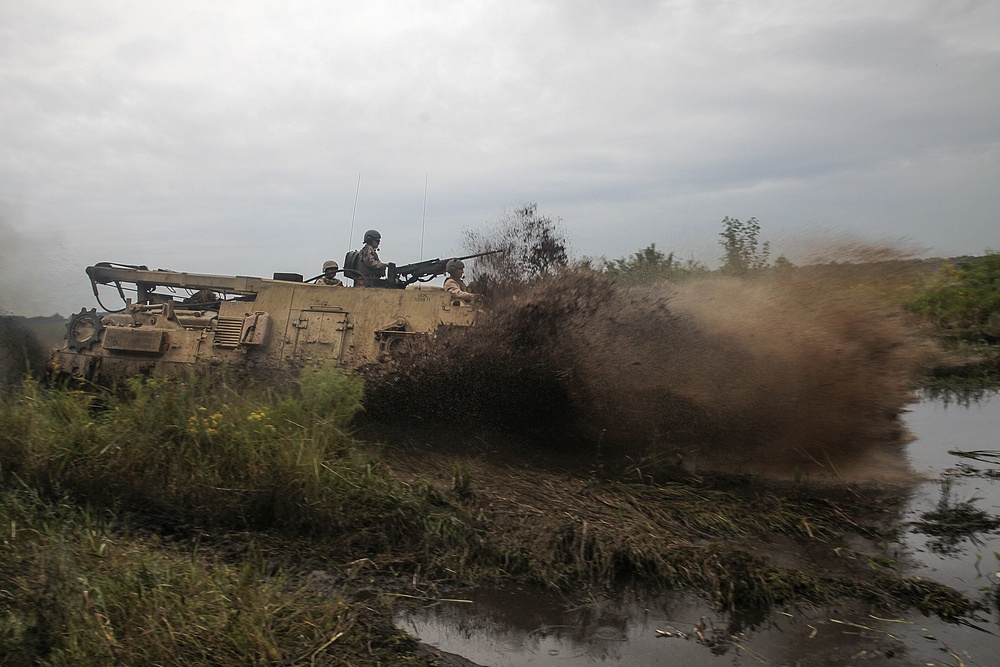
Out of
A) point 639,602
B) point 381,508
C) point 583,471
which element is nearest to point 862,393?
point 583,471

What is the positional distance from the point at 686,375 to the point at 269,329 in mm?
5422

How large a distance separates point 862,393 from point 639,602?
13.2ft

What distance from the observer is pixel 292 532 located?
6.01 metres

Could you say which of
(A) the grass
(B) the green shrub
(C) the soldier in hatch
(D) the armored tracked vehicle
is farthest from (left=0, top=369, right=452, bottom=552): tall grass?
(B) the green shrub

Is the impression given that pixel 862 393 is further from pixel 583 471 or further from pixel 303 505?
pixel 303 505

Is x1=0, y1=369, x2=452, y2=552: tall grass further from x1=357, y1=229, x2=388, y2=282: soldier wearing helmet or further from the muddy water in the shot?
x1=357, y1=229, x2=388, y2=282: soldier wearing helmet

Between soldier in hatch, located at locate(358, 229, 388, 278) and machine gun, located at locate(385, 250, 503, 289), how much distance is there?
0.16m

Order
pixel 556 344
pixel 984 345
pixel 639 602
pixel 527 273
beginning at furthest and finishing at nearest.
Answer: pixel 984 345
pixel 527 273
pixel 556 344
pixel 639 602

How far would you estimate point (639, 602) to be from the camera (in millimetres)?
5125

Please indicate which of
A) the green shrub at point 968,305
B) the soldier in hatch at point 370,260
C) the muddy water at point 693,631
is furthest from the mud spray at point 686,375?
the green shrub at point 968,305

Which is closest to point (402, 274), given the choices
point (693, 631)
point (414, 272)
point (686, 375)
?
point (414, 272)

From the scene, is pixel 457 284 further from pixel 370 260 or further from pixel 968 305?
pixel 968 305

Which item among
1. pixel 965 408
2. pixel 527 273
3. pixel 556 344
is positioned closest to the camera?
pixel 556 344

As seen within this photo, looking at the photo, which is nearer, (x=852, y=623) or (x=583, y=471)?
(x=852, y=623)
